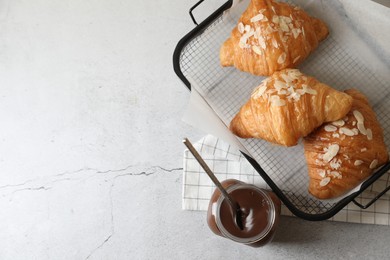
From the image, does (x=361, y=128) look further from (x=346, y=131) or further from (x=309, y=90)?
(x=309, y=90)

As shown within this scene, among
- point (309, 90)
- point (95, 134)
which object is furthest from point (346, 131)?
point (95, 134)

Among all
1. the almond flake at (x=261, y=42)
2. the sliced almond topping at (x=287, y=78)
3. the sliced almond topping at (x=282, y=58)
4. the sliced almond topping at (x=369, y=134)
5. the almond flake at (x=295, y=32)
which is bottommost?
the sliced almond topping at (x=369, y=134)

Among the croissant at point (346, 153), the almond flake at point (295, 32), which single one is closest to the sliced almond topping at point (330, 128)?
the croissant at point (346, 153)

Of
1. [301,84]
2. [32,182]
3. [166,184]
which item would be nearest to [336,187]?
[301,84]

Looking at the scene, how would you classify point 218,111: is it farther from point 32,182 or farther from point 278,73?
point 32,182

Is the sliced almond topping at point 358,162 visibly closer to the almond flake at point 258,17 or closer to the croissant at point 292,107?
the croissant at point 292,107

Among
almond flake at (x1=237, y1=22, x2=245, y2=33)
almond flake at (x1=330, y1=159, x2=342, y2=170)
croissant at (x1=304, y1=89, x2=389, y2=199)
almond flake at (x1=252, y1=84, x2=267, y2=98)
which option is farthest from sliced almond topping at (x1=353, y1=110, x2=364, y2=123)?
almond flake at (x1=237, y1=22, x2=245, y2=33)
